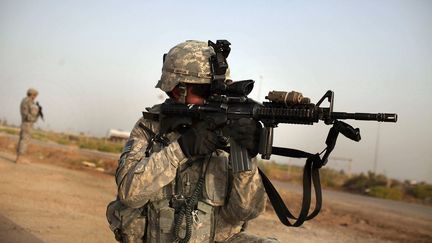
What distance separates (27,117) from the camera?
507 inches

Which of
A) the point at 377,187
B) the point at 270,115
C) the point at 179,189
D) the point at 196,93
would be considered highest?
the point at 196,93

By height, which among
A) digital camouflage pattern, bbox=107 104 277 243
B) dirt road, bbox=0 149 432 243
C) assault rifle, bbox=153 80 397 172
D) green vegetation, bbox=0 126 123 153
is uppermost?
assault rifle, bbox=153 80 397 172

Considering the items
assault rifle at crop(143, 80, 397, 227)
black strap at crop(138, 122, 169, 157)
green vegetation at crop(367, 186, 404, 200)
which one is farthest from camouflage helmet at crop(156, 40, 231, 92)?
green vegetation at crop(367, 186, 404, 200)

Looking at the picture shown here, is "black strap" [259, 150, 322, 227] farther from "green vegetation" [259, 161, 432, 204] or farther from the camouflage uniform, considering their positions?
"green vegetation" [259, 161, 432, 204]

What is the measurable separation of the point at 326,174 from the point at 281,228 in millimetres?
15998

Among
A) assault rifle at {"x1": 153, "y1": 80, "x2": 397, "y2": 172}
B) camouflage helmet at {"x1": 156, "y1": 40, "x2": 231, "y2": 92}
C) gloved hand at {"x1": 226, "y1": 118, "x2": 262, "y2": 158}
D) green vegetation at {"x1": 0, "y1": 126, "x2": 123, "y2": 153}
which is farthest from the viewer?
green vegetation at {"x1": 0, "y1": 126, "x2": 123, "y2": 153}

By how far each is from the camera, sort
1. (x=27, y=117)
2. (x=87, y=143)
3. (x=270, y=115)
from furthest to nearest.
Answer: (x=87, y=143), (x=27, y=117), (x=270, y=115)

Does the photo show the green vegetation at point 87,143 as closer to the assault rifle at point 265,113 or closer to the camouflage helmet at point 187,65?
the camouflage helmet at point 187,65

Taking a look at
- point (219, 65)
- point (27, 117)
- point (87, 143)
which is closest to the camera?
point (219, 65)

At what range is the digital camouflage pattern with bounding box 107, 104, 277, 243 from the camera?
10.3 ft

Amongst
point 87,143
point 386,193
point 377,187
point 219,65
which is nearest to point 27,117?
point 219,65

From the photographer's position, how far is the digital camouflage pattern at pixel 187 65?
3396 mm

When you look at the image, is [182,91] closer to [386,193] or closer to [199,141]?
[199,141]

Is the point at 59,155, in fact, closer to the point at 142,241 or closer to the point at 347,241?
the point at 347,241
